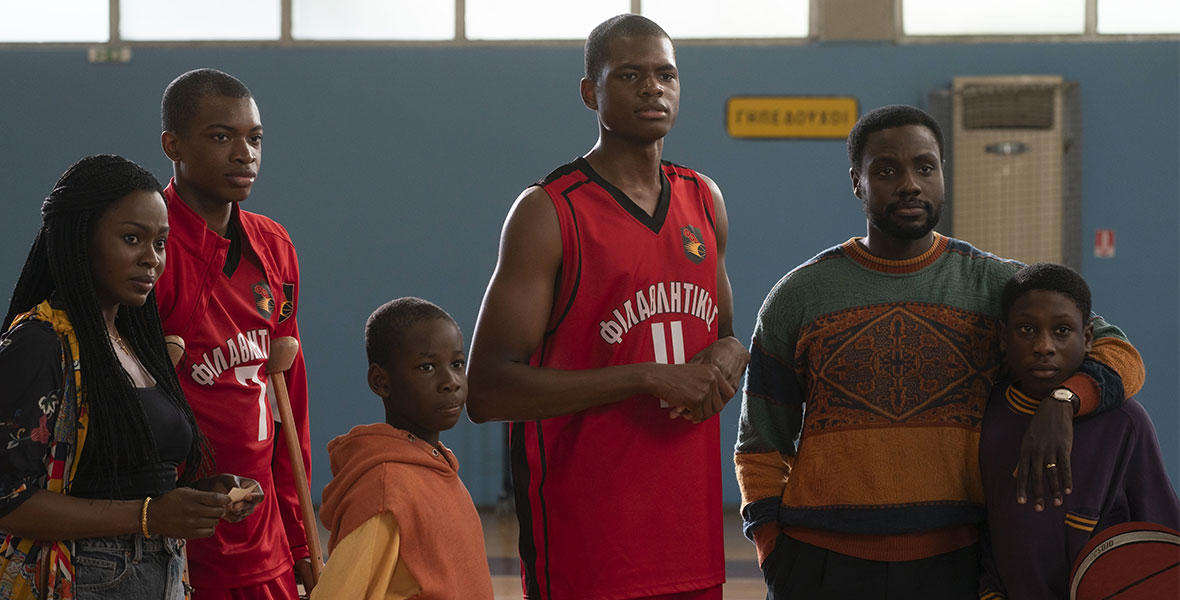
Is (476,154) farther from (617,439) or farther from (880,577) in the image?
(880,577)

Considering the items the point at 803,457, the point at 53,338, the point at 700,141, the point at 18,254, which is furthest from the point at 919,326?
the point at 18,254

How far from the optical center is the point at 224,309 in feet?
6.57

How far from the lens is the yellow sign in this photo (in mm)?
6070

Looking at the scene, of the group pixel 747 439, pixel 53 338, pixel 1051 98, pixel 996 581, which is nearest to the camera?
pixel 53 338

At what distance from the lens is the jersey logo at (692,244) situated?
75.1 inches

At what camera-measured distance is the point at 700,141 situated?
241 inches

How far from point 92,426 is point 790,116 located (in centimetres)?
510

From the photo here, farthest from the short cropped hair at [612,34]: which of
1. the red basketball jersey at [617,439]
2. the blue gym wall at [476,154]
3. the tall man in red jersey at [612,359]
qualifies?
the blue gym wall at [476,154]

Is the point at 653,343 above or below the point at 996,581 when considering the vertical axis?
above

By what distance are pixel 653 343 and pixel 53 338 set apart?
0.95 meters

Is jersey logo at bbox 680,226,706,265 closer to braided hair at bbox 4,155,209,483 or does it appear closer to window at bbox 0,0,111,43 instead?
braided hair at bbox 4,155,209,483

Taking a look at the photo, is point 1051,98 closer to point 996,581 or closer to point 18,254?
point 996,581

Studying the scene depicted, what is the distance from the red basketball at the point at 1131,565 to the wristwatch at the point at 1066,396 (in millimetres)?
208

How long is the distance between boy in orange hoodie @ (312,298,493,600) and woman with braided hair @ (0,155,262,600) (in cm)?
17
